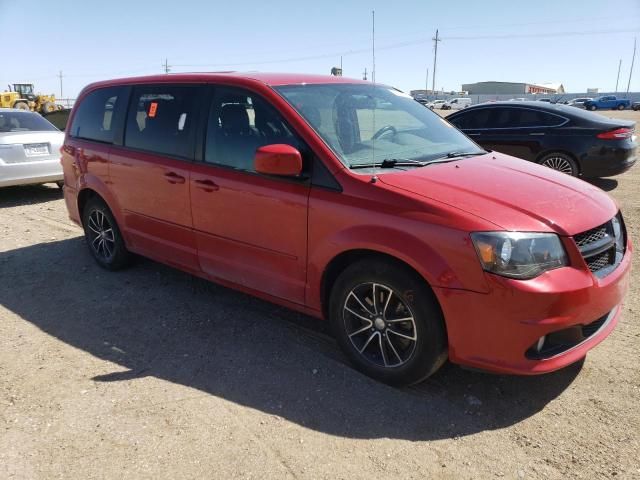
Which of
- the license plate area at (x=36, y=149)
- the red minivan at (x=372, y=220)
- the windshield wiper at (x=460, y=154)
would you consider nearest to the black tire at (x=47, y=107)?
the license plate area at (x=36, y=149)

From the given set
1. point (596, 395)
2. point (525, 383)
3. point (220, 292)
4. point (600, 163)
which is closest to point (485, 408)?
point (525, 383)

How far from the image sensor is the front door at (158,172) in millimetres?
4148

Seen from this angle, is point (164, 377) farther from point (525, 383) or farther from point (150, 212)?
point (525, 383)

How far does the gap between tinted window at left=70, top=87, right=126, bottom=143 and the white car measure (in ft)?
11.9

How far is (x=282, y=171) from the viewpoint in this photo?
320 cm

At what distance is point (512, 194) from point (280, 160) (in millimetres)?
1384

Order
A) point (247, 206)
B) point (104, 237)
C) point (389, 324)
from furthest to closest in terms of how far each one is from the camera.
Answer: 1. point (104, 237)
2. point (247, 206)
3. point (389, 324)

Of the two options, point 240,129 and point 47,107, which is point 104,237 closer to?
point 240,129

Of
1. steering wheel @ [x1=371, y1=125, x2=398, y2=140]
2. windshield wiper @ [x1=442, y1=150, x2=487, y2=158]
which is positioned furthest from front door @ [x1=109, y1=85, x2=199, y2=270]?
windshield wiper @ [x1=442, y1=150, x2=487, y2=158]

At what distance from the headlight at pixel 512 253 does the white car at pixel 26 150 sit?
8098 mm

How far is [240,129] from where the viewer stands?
3.82 m

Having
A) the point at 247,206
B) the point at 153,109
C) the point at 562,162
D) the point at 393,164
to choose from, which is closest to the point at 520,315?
the point at 393,164

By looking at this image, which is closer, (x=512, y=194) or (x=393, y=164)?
(x=512, y=194)

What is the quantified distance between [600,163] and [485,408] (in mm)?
6910
